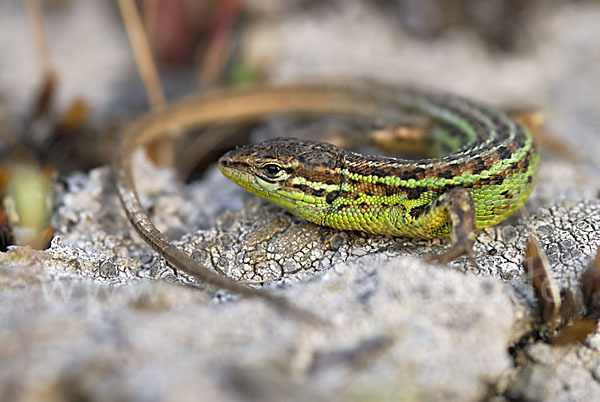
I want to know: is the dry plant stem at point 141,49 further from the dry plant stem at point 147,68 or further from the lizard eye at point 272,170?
the lizard eye at point 272,170

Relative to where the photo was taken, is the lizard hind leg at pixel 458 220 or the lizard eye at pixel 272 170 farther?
the lizard eye at pixel 272 170

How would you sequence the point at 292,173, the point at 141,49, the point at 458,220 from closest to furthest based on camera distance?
the point at 458,220, the point at 292,173, the point at 141,49

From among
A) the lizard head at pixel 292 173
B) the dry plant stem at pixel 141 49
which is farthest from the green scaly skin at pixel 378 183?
the dry plant stem at pixel 141 49

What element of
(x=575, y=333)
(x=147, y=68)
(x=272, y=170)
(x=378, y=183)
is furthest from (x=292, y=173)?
(x=147, y=68)

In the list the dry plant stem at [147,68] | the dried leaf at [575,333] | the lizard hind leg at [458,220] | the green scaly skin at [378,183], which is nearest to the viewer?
the dried leaf at [575,333]

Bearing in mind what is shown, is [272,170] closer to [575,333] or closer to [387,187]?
[387,187]

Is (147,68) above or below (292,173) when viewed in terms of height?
below

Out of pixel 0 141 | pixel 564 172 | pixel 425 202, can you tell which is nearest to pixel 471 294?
pixel 425 202
